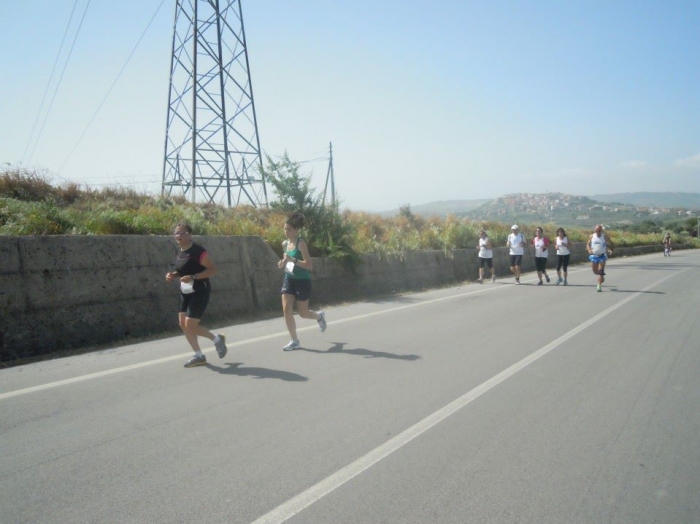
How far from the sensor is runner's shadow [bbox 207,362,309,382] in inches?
249

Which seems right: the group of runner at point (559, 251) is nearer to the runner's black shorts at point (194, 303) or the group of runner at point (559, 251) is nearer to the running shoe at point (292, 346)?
the running shoe at point (292, 346)

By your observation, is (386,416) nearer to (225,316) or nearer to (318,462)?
(318,462)

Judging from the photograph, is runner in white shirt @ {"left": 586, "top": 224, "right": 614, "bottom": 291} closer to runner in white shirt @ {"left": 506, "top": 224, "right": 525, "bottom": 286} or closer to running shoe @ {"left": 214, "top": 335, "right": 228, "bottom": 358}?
runner in white shirt @ {"left": 506, "top": 224, "right": 525, "bottom": 286}

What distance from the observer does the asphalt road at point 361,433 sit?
Answer: 3.52 m

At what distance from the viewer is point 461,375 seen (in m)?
6.52

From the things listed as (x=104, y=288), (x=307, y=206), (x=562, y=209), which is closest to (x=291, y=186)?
(x=307, y=206)

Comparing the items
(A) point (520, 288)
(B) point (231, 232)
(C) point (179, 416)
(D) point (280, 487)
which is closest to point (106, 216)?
(B) point (231, 232)

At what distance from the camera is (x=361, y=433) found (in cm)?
468

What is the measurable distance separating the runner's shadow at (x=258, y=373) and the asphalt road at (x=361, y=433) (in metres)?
0.05

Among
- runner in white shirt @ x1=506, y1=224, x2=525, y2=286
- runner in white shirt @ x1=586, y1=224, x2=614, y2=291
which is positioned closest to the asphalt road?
runner in white shirt @ x1=586, y1=224, x2=614, y2=291

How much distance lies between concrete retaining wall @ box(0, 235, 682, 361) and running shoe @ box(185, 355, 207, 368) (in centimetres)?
241

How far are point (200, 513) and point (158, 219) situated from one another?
8775mm

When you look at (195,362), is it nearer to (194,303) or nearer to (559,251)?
(194,303)

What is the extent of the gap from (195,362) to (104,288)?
2745 mm
